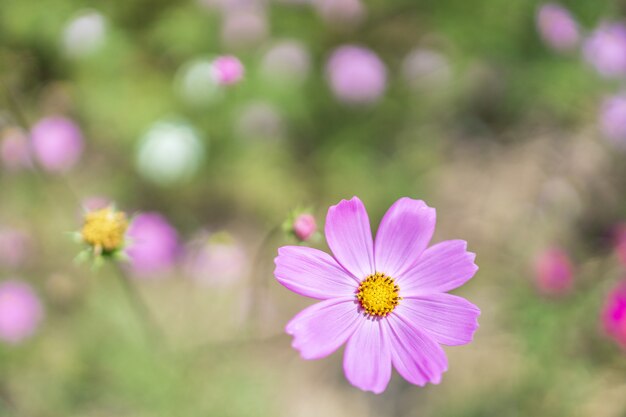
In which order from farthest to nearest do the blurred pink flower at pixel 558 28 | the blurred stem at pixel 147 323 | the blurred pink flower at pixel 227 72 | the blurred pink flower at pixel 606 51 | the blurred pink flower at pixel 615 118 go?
the blurred pink flower at pixel 615 118 < the blurred pink flower at pixel 606 51 < the blurred stem at pixel 147 323 < the blurred pink flower at pixel 558 28 < the blurred pink flower at pixel 227 72

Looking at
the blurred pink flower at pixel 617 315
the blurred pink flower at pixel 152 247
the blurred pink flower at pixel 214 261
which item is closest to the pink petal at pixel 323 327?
the blurred pink flower at pixel 214 261

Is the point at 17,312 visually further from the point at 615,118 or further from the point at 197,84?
the point at 615,118

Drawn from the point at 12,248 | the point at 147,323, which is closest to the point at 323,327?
the point at 147,323

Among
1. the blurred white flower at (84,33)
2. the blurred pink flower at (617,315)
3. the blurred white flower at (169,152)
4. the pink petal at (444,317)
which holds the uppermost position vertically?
the blurred white flower at (84,33)

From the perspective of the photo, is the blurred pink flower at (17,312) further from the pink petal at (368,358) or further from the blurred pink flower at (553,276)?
the blurred pink flower at (553,276)

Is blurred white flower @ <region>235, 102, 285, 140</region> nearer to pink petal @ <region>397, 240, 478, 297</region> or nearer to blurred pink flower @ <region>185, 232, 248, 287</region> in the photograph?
blurred pink flower @ <region>185, 232, 248, 287</region>

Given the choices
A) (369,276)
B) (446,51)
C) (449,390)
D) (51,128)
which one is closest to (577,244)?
(449,390)
